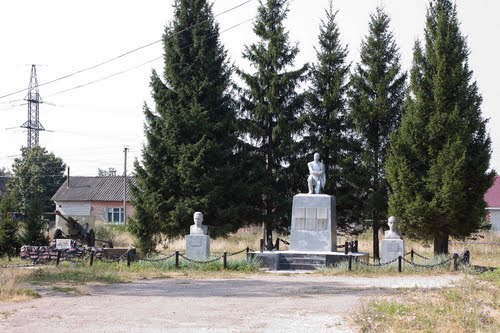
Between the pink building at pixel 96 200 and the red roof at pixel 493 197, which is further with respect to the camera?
the pink building at pixel 96 200

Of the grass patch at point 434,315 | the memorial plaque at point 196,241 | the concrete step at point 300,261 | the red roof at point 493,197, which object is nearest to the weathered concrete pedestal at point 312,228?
the concrete step at point 300,261

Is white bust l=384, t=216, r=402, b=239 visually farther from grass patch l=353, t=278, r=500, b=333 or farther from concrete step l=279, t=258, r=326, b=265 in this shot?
grass patch l=353, t=278, r=500, b=333

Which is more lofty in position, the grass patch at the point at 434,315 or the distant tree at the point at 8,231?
the distant tree at the point at 8,231

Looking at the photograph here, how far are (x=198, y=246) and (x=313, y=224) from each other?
14.6 ft

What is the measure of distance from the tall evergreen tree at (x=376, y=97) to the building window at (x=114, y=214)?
3960 cm

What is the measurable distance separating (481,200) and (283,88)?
1069 cm

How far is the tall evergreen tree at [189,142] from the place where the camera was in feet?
102

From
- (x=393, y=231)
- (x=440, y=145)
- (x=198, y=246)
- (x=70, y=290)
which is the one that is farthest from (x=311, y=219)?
(x=70, y=290)

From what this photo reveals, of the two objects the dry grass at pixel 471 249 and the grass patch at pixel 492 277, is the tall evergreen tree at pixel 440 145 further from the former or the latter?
the grass patch at pixel 492 277

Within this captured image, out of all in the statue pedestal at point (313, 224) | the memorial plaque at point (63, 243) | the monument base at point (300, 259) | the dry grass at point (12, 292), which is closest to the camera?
the dry grass at point (12, 292)

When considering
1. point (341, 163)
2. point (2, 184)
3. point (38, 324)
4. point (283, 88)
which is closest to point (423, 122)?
point (341, 163)

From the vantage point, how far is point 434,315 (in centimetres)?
1145

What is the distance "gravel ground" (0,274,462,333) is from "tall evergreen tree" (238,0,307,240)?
1214 centimetres

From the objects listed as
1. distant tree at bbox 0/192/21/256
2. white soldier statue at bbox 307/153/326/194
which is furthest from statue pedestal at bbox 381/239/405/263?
distant tree at bbox 0/192/21/256
